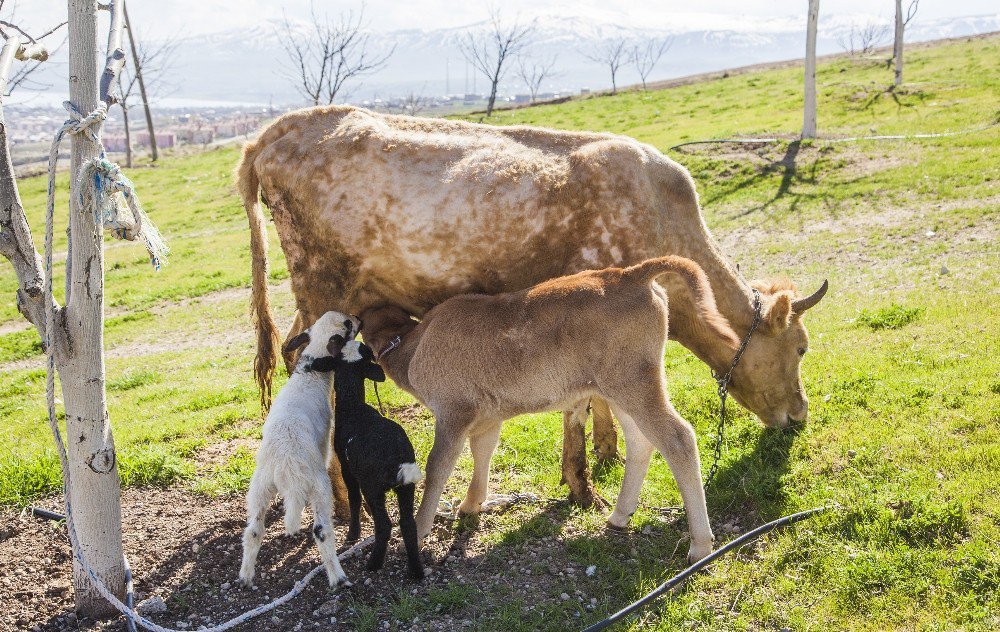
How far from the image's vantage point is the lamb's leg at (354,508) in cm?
500

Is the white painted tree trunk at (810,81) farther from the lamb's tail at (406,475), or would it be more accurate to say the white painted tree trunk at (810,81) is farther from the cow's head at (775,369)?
the lamb's tail at (406,475)

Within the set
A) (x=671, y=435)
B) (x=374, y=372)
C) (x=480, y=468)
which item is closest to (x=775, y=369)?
(x=671, y=435)

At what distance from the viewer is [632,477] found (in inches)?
203

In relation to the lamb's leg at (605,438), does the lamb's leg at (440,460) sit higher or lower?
higher

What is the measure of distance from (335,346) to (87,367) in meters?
1.45

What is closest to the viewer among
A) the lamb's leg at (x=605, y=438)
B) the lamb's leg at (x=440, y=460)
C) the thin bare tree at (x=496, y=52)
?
the lamb's leg at (x=440, y=460)

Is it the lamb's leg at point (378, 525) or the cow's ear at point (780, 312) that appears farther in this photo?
the cow's ear at point (780, 312)

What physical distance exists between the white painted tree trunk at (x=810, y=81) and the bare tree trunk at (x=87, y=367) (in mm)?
18588

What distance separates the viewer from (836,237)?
12469 mm

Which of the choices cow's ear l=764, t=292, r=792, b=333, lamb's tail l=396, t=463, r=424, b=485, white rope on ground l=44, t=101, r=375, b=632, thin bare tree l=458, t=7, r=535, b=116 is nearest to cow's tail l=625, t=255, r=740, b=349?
cow's ear l=764, t=292, r=792, b=333

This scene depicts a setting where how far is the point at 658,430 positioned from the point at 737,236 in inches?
390

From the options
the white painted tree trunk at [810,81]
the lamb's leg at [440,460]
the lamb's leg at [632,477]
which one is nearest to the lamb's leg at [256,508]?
the lamb's leg at [440,460]

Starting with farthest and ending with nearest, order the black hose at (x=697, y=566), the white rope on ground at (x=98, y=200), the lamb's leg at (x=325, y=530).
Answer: the lamb's leg at (x=325, y=530)
the black hose at (x=697, y=566)
the white rope on ground at (x=98, y=200)

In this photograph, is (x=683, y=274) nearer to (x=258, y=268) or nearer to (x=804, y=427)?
(x=804, y=427)
